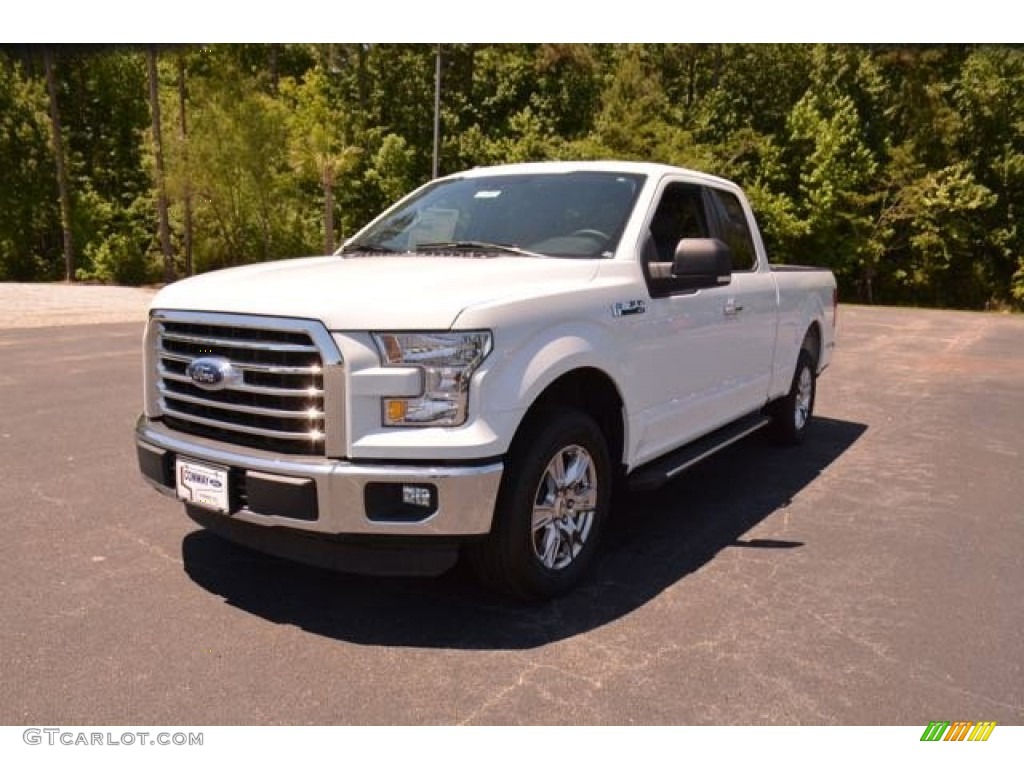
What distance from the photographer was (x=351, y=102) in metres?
38.7

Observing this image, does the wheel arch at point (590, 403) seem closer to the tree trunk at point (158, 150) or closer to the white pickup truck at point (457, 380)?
the white pickup truck at point (457, 380)

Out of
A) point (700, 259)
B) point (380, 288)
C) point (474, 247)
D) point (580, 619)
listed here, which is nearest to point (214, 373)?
point (380, 288)

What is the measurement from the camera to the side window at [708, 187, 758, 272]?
543cm

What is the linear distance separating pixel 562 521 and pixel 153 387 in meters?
1.96

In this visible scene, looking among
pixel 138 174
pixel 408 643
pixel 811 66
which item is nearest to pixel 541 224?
pixel 408 643

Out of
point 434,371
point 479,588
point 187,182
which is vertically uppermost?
point 434,371

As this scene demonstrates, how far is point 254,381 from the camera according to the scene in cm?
333

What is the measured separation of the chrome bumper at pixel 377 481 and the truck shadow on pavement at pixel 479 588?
520 millimetres

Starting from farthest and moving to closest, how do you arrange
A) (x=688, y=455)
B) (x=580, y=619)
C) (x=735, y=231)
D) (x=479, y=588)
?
(x=735, y=231) < (x=688, y=455) < (x=479, y=588) < (x=580, y=619)

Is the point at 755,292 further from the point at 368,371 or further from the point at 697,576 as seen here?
the point at 368,371

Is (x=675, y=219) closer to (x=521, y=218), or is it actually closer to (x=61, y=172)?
(x=521, y=218)

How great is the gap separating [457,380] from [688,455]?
192cm

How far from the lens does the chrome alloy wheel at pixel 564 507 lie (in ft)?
11.8

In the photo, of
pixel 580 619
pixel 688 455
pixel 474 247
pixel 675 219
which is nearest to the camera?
pixel 580 619
